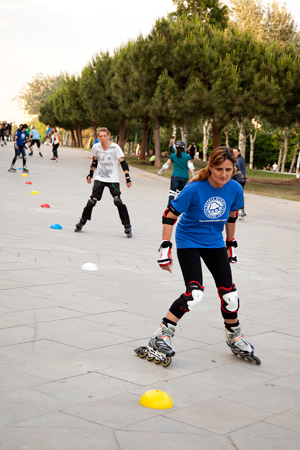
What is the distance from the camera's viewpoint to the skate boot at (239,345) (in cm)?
461

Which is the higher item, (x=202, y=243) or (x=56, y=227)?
(x=202, y=243)

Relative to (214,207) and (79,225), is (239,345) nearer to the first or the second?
(214,207)

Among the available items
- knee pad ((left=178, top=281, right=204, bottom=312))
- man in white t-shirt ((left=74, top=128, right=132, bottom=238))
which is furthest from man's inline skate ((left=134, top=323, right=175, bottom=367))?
man in white t-shirt ((left=74, top=128, right=132, bottom=238))

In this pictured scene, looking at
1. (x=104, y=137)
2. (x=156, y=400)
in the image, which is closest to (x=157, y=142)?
(x=104, y=137)

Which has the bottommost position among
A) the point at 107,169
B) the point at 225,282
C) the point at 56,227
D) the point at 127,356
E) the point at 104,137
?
the point at 56,227

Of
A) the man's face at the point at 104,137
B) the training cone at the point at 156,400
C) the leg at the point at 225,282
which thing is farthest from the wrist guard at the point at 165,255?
the man's face at the point at 104,137

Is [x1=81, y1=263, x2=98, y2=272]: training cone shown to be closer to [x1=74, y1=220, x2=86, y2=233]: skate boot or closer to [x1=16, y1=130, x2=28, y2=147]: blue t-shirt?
[x1=74, y1=220, x2=86, y2=233]: skate boot

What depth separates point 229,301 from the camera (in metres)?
4.72

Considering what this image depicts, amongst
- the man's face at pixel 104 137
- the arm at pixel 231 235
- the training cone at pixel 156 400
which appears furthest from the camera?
the man's face at pixel 104 137

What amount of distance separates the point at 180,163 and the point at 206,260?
1153cm

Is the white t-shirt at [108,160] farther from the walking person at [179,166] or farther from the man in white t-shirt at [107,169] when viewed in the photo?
the walking person at [179,166]

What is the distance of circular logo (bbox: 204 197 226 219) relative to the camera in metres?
4.63

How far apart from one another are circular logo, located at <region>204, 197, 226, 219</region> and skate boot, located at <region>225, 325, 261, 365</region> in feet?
2.85

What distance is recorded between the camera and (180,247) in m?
4.70
